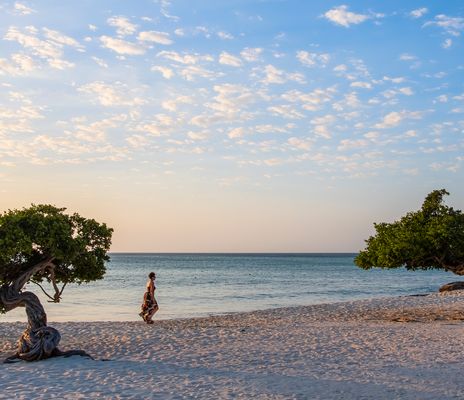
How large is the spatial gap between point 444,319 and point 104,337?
15.8 meters

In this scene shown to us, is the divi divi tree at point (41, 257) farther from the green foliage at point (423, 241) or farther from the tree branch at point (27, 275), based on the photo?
the green foliage at point (423, 241)

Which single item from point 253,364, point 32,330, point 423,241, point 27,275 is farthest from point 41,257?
point 423,241

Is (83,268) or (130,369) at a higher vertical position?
(83,268)

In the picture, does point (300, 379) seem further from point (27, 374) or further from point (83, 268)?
point (83, 268)

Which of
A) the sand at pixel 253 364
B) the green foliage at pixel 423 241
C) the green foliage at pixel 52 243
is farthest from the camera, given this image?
the green foliage at pixel 423 241

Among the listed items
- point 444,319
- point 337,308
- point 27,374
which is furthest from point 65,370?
point 337,308

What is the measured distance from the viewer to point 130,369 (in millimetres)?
14781

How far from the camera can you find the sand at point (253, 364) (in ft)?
40.7

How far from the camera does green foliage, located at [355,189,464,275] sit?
79.6ft

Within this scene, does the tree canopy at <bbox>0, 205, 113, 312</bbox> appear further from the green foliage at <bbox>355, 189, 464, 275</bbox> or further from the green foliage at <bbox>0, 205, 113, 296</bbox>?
the green foliage at <bbox>355, 189, 464, 275</bbox>

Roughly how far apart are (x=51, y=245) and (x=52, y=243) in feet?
0.42

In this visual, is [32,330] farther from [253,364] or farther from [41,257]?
[253,364]

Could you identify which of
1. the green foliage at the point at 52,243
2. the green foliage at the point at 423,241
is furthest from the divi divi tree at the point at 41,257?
the green foliage at the point at 423,241

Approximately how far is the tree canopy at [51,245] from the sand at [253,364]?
2.68 meters
